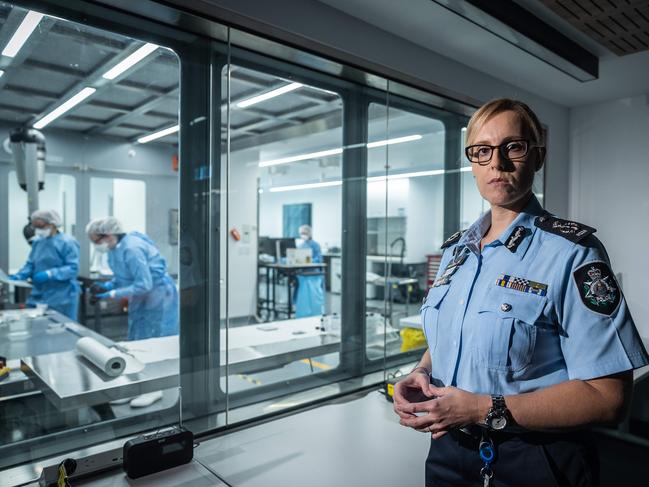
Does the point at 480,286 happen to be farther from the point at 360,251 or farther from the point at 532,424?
the point at 360,251

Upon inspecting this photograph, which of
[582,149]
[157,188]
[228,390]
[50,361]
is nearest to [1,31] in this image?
[50,361]

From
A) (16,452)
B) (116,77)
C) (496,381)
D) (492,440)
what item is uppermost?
(116,77)

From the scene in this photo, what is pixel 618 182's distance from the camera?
3.43 m

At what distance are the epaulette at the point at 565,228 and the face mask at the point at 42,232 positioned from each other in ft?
14.6

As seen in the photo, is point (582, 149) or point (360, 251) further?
point (582, 149)

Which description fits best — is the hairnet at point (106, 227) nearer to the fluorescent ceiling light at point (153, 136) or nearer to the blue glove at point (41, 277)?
the blue glove at point (41, 277)

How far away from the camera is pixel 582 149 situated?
Result: 3.64 m

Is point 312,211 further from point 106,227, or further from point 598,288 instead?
point 598,288

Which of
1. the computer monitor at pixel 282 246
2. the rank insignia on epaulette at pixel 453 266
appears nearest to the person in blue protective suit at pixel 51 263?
the computer monitor at pixel 282 246

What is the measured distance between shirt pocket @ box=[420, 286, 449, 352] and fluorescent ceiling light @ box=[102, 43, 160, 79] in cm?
170

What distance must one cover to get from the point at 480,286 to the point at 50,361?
195cm

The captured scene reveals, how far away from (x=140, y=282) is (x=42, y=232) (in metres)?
1.29

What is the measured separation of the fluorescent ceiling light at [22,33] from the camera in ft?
4.94

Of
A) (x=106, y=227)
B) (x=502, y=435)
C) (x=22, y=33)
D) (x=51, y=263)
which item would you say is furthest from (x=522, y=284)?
(x=51, y=263)
